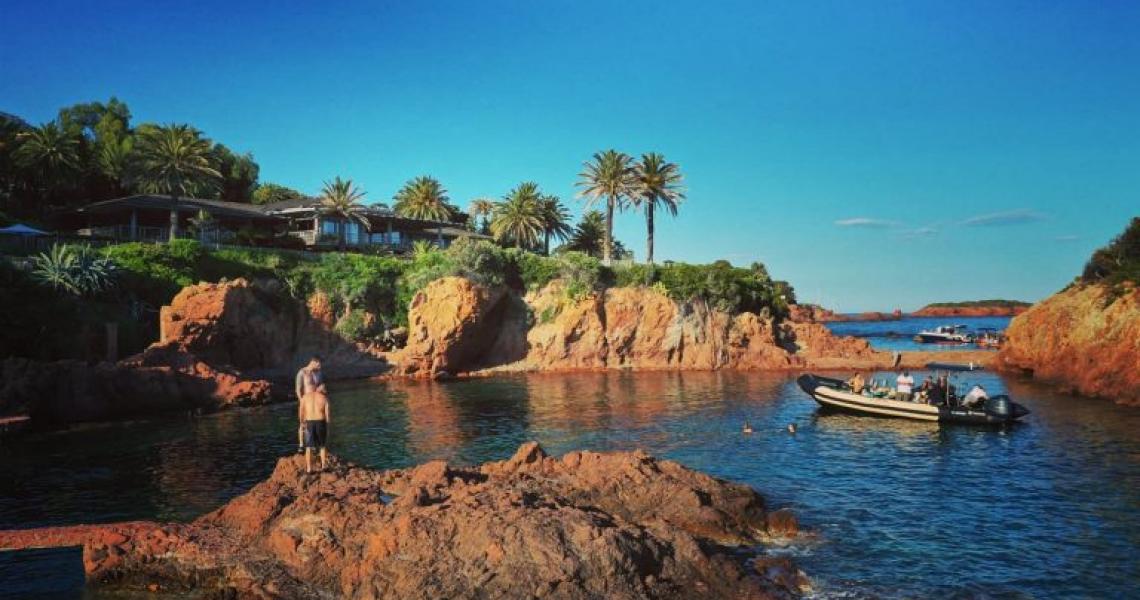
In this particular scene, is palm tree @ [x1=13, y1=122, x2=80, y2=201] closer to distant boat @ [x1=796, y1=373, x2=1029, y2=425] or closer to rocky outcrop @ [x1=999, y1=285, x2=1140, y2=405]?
distant boat @ [x1=796, y1=373, x2=1029, y2=425]

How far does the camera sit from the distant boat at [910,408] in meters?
31.7

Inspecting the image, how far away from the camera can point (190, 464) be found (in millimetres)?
24438

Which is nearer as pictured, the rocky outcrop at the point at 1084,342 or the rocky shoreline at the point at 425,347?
the rocky shoreline at the point at 425,347

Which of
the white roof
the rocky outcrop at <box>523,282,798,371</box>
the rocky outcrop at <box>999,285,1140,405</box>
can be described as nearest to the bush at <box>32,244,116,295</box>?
the white roof

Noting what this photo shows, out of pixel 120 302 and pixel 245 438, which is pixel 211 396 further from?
pixel 120 302

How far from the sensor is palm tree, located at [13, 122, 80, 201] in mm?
58125

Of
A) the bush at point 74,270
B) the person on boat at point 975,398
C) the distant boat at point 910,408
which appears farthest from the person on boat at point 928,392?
the bush at point 74,270

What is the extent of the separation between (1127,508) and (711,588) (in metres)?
13.9

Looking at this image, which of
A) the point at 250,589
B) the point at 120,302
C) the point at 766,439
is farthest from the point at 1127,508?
the point at 120,302

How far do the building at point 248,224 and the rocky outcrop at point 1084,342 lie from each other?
47.0m

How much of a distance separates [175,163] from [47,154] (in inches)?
548

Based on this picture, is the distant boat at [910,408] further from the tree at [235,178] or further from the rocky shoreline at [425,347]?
the tree at [235,178]

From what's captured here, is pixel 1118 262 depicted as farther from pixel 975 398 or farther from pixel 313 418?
pixel 313 418

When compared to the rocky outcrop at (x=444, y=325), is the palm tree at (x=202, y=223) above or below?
above
